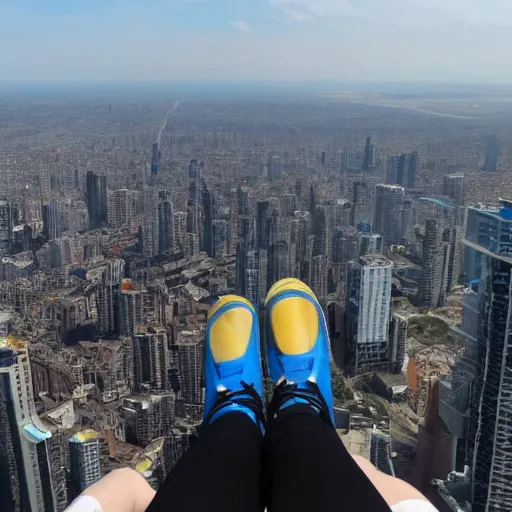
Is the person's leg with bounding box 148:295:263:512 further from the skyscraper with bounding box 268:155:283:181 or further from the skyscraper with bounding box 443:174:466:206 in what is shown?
the skyscraper with bounding box 268:155:283:181

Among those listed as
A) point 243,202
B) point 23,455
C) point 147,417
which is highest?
point 243,202

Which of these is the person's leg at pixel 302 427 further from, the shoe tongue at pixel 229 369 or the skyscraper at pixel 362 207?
the skyscraper at pixel 362 207

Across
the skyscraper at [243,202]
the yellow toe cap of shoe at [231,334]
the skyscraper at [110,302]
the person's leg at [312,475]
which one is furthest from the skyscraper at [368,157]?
the person's leg at [312,475]

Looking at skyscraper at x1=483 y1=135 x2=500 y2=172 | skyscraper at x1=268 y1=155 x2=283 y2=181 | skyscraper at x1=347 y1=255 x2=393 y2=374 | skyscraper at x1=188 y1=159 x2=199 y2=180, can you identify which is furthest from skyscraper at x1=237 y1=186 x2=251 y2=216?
skyscraper at x1=483 y1=135 x2=500 y2=172

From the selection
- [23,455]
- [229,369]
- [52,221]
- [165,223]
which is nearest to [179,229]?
[165,223]

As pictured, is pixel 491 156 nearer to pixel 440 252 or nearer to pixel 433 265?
pixel 440 252

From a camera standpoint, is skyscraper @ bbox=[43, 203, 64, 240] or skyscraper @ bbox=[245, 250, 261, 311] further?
skyscraper @ bbox=[43, 203, 64, 240]
